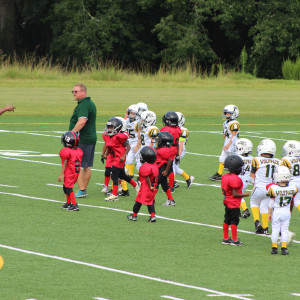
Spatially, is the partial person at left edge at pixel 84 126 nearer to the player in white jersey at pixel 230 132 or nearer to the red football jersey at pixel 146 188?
the red football jersey at pixel 146 188

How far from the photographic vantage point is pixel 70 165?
44.5 feet

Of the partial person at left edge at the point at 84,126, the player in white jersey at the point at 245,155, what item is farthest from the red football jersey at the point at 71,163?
the player in white jersey at the point at 245,155

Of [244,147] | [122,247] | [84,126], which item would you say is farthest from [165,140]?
[122,247]

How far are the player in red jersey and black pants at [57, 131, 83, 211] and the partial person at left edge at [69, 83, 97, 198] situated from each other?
94 centimetres

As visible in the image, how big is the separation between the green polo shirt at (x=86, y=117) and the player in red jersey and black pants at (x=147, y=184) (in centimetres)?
236

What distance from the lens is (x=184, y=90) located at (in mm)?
45844

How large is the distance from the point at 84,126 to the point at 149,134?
1266 mm

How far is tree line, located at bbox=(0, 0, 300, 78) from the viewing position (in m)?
57.8

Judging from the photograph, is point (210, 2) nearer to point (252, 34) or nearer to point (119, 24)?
point (252, 34)

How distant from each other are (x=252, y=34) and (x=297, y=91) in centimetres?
1375

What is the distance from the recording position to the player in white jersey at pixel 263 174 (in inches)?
469

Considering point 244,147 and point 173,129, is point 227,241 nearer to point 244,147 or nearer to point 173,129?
point 244,147

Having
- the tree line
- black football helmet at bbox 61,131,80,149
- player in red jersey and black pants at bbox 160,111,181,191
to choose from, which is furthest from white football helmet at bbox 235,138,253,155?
the tree line

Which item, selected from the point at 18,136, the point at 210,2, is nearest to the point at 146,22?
the point at 210,2
